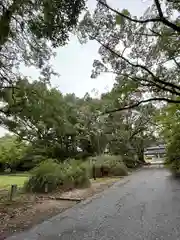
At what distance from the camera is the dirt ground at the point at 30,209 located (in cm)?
488

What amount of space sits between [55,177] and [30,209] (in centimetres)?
315

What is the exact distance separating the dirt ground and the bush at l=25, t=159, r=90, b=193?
0.60 metres

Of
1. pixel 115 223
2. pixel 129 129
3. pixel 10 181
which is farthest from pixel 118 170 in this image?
pixel 115 223

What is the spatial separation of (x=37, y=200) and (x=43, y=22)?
5163mm

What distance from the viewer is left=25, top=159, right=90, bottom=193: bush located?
912 centimetres

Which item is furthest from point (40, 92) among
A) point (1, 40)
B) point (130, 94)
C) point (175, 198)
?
point (175, 198)

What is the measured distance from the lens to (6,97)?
7.44 meters

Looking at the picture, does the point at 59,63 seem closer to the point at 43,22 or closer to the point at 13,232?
the point at 43,22

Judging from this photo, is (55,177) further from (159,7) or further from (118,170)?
(118,170)

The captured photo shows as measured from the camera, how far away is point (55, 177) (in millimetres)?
9461

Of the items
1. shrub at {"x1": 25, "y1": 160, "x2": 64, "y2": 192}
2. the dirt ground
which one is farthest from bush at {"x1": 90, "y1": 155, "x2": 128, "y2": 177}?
the dirt ground

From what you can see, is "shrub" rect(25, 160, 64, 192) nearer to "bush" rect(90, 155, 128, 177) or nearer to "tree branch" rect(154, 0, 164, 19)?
"bush" rect(90, 155, 128, 177)

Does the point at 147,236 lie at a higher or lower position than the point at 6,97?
lower

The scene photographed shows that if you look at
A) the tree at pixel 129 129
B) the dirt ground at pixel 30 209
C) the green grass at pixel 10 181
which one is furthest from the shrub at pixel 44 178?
the tree at pixel 129 129
